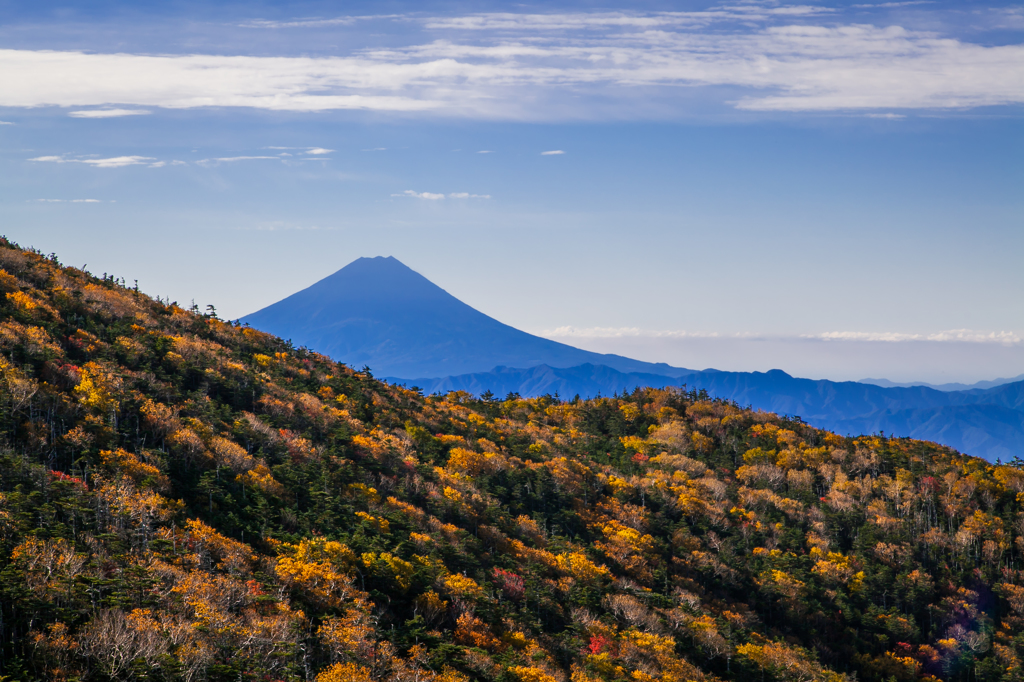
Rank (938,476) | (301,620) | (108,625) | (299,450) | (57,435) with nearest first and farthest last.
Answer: (108,625), (301,620), (57,435), (299,450), (938,476)

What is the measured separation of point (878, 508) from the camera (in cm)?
9525

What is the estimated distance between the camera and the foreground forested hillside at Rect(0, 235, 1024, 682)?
107 feet

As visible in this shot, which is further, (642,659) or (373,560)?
(642,659)

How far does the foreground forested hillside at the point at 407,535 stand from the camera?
3262cm

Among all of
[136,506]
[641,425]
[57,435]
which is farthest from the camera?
[641,425]

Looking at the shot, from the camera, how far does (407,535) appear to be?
175 feet

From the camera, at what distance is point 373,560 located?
4522 centimetres

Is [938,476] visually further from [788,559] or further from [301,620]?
[301,620]

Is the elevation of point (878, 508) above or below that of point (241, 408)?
below

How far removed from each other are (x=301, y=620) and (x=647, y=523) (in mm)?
50236

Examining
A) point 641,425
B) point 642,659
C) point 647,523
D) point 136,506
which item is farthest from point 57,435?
point 641,425

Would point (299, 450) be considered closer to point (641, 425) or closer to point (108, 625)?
point (108, 625)

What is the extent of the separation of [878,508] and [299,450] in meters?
77.7

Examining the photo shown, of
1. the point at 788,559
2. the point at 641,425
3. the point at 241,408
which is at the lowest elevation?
the point at 788,559
